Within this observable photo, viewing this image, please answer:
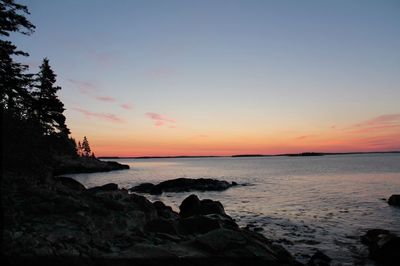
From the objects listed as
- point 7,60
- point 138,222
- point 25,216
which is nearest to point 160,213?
point 138,222

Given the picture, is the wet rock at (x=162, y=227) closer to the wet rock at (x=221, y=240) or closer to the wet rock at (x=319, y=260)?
the wet rock at (x=221, y=240)

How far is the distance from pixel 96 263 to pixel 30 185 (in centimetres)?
598

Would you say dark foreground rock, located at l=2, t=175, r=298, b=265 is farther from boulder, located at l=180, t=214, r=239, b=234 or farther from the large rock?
the large rock

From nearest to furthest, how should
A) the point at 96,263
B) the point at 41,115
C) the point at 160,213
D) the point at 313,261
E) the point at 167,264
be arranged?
the point at 96,263 < the point at 167,264 < the point at 313,261 < the point at 160,213 < the point at 41,115

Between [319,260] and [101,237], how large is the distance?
31.8ft

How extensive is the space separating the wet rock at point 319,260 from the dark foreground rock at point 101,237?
1.69 metres

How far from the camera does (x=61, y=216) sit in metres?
12.2

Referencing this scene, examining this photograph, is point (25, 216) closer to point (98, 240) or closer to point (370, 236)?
point (98, 240)

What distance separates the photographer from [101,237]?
1183 centimetres

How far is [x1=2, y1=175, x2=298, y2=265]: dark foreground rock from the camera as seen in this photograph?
9.81 meters

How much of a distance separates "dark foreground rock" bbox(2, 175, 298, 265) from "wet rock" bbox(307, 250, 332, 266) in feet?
5.54

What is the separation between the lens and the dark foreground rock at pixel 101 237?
32.2 feet

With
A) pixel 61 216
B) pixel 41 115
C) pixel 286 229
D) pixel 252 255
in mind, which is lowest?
pixel 286 229

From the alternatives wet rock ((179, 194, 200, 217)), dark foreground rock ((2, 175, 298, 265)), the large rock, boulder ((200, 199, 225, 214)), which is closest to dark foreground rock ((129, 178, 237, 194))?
wet rock ((179, 194, 200, 217))
